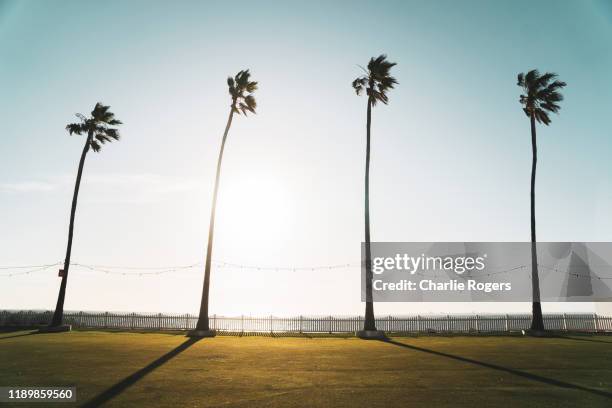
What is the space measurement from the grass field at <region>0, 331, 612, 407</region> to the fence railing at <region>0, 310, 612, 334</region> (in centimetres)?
1201

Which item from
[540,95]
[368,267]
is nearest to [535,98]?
[540,95]

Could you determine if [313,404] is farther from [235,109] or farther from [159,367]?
[235,109]

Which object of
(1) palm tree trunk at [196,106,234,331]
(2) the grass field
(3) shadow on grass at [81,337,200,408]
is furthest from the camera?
(1) palm tree trunk at [196,106,234,331]

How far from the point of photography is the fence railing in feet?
97.7

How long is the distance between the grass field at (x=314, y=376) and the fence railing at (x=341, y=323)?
12.0m

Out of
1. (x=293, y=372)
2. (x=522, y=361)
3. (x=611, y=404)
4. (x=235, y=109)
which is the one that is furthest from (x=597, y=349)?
(x=235, y=109)

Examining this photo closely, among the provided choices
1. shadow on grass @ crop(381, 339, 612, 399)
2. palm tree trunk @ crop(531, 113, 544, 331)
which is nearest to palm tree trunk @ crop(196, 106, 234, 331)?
shadow on grass @ crop(381, 339, 612, 399)

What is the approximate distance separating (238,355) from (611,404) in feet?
39.7

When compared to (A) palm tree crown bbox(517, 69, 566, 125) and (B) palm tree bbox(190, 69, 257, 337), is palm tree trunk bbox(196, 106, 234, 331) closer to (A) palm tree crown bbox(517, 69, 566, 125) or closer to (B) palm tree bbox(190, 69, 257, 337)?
(B) palm tree bbox(190, 69, 257, 337)

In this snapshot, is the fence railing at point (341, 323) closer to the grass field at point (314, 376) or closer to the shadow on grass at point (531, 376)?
the grass field at point (314, 376)

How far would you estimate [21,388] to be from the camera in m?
9.40

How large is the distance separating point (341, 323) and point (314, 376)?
760 inches

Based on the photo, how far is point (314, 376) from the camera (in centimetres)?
1138

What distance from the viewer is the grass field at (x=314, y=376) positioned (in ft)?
28.7
